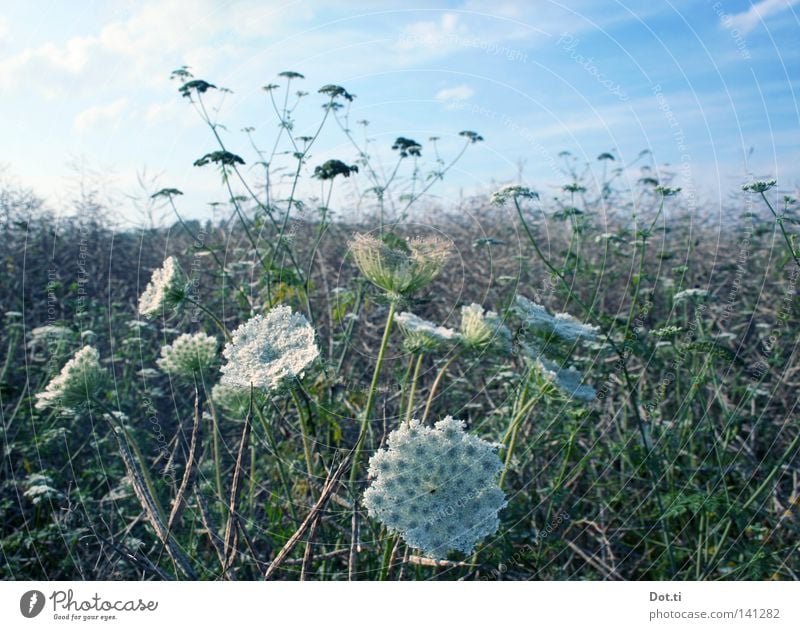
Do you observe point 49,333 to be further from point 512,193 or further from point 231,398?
point 512,193

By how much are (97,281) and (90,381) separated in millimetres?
1977

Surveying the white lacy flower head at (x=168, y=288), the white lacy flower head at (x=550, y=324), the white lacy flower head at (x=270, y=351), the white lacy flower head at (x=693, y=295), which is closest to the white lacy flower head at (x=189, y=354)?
the white lacy flower head at (x=168, y=288)

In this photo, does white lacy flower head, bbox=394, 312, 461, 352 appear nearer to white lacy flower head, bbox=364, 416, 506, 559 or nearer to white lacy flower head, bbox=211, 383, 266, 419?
white lacy flower head, bbox=364, 416, 506, 559

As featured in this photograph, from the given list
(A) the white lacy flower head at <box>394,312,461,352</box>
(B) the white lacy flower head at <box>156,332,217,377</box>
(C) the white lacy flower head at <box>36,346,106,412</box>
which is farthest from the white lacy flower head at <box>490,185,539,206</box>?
(C) the white lacy flower head at <box>36,346,106,412</box>

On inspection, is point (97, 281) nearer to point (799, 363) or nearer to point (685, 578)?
point (685, 578)

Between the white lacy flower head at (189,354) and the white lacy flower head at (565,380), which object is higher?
the white lacy flower head at (189,354)

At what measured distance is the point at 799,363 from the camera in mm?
2809

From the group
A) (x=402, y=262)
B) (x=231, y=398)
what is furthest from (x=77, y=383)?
(x=402, y=262)

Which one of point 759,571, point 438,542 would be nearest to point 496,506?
point 438,542

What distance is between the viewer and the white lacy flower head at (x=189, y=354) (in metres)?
1.76

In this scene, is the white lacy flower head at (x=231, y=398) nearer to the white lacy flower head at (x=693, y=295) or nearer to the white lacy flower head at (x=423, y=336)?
the white lacy flower head at (x=423, y=336)

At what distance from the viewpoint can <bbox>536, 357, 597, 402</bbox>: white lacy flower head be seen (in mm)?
1584

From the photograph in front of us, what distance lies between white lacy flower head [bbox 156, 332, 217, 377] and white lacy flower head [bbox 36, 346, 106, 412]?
0.16 m

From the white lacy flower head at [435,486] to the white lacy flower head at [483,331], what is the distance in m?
0.36
